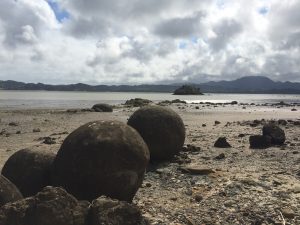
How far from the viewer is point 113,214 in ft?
20.0

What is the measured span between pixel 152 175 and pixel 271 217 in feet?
14.0

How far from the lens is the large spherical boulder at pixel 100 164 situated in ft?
26.5

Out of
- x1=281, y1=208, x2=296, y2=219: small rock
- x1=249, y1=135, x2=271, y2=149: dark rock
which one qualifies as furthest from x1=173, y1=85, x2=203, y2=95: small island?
x1=281, y1=208, x2=296, y2=219: small rock

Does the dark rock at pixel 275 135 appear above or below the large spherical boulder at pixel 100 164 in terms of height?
below

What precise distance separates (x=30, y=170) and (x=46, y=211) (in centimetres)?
298

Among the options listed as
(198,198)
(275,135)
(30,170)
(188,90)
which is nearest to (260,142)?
(275,135)

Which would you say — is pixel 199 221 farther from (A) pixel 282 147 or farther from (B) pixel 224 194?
(A) pixel 282 147

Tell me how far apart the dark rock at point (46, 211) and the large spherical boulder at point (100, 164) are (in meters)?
1.95

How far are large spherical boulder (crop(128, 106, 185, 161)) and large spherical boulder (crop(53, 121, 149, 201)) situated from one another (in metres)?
4.43

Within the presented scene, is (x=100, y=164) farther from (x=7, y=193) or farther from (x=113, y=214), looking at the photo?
(x=113, y=214)

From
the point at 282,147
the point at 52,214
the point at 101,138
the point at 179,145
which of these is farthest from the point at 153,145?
the point at 52,214

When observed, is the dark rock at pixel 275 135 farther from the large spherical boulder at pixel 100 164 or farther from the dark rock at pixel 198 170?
the large spherical boulder at pixel 100 164

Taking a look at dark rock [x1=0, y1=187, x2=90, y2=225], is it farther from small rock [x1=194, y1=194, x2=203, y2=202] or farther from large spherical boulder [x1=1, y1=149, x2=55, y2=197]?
small rock [x1=194, y1=194, x2=203, y2=202]

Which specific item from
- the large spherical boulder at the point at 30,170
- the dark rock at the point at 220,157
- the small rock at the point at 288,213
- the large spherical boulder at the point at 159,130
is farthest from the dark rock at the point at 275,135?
the large spherical boulder at the point at 30,170
